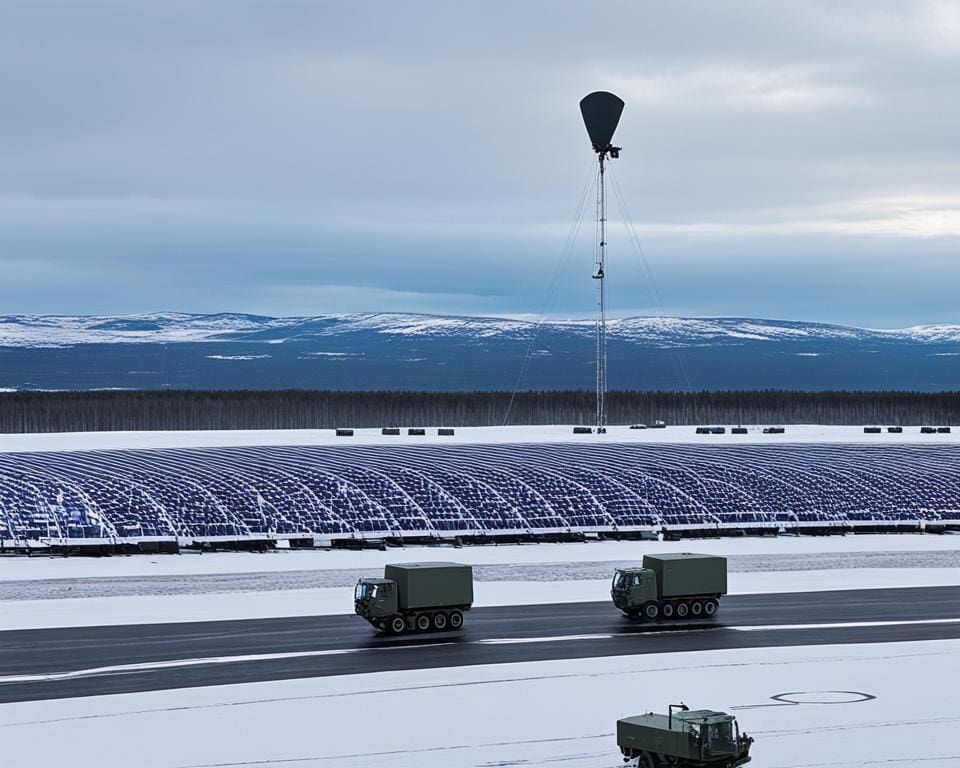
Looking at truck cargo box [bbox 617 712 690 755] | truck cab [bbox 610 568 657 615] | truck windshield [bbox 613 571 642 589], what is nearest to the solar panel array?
truck windshield [bbox 613 571 642 589]

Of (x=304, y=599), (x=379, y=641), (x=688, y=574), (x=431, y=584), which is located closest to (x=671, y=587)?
(x=688, y=574)

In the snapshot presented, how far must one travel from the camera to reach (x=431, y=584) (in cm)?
5297

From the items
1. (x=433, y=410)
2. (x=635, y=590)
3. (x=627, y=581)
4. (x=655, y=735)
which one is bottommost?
(x=655, y=735)

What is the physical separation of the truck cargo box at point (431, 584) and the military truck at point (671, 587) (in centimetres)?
724

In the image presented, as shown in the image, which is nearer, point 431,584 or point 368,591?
point 368,591

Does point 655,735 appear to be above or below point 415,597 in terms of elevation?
below

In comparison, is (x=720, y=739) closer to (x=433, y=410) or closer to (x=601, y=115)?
(x=601, y=115)

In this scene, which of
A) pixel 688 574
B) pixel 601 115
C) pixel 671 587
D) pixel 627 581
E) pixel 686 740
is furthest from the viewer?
pixel 601 115

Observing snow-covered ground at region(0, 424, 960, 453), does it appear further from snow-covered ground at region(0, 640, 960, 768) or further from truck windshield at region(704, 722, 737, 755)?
truck windshield at region(704, 722, 737, 755)

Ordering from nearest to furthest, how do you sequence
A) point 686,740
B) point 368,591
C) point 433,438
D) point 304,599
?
point 686,740, point 368,591, point 304,599, point 433,438

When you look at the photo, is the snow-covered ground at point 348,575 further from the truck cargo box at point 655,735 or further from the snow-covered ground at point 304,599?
the truck cargo box at point 655,735

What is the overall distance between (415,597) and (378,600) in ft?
4.85

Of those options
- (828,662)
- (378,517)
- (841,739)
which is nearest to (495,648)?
(828,662)

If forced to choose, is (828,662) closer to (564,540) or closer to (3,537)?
(564,540)
